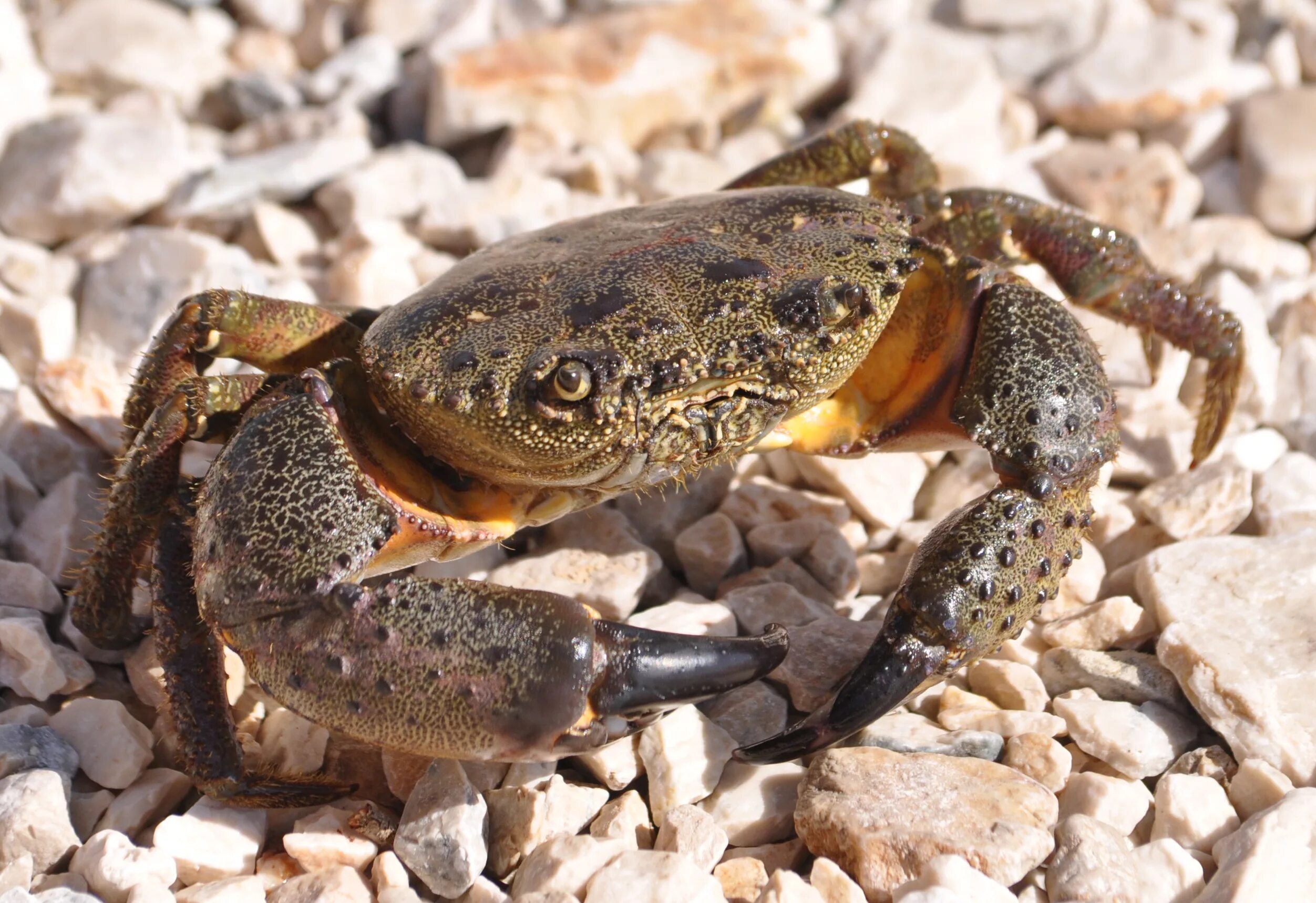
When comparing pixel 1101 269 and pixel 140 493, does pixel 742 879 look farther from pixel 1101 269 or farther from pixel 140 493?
pixel 1101 269

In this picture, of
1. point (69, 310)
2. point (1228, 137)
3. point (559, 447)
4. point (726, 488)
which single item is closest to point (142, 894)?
point (559, 447)

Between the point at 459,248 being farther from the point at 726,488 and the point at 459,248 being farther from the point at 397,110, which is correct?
the point at 726,488

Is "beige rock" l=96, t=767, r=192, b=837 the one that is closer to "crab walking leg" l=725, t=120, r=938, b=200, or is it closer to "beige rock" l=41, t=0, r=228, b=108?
"crab walking leg" l=725, t=120, r=938, b=200

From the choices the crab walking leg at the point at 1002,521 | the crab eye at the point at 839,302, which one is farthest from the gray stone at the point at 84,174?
the crab walking leg at the point at 1002,521

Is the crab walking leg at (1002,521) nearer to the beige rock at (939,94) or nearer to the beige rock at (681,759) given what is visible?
the beige rock at (681,759)

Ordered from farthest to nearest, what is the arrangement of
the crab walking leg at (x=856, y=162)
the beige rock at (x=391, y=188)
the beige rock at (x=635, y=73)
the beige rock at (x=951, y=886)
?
the beige rock at (x=635, y=73) < the beige rock at (x=391, y=188) < the crab walking leg at (x=856, y=162) < the beige rock at (x=951, y=886)

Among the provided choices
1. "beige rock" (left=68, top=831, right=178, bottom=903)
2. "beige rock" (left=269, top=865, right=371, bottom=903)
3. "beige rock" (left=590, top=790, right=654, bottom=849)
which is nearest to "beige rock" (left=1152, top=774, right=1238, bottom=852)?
"beige rock" (left=590, top=790, right=654, bottom=849)

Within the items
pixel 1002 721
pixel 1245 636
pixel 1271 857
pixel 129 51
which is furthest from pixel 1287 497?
pixel 129 51
